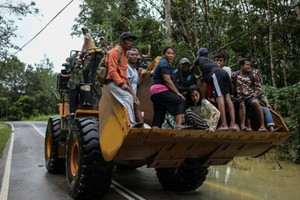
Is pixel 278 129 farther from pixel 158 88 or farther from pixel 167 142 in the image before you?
pixel 158 88

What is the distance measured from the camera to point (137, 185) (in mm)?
8555

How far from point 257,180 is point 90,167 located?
5136 millimetres

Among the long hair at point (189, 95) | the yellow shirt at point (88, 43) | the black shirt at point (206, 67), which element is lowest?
→ the long hair at point (189, 95)

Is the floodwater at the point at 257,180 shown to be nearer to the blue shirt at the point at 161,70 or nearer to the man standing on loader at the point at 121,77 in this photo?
the blue shirt at the point at 161,70

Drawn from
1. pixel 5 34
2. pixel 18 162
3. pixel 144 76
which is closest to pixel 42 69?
pixel 5 34

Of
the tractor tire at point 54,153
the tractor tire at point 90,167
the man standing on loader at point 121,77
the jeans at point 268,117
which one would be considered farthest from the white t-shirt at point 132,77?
the tractor tire at point 54,153

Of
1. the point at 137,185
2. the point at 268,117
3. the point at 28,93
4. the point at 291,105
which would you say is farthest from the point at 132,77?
the point at 28,93

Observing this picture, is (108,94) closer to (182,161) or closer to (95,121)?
(95,121)

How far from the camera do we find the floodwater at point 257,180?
7945 mm

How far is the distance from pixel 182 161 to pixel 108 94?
1693mm

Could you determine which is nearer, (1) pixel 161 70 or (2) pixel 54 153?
(1) pixel 161 70

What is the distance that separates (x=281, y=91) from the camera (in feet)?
39.2

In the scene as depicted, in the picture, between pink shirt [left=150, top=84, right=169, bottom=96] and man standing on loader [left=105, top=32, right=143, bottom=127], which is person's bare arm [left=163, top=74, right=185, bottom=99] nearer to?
pink shirt [left=150, top=84, right=169, bottom=96]

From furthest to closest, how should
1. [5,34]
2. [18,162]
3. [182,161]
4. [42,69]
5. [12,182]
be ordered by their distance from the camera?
[42,69] < [5,34] < [18,162] < [12,182] < [182,161]
